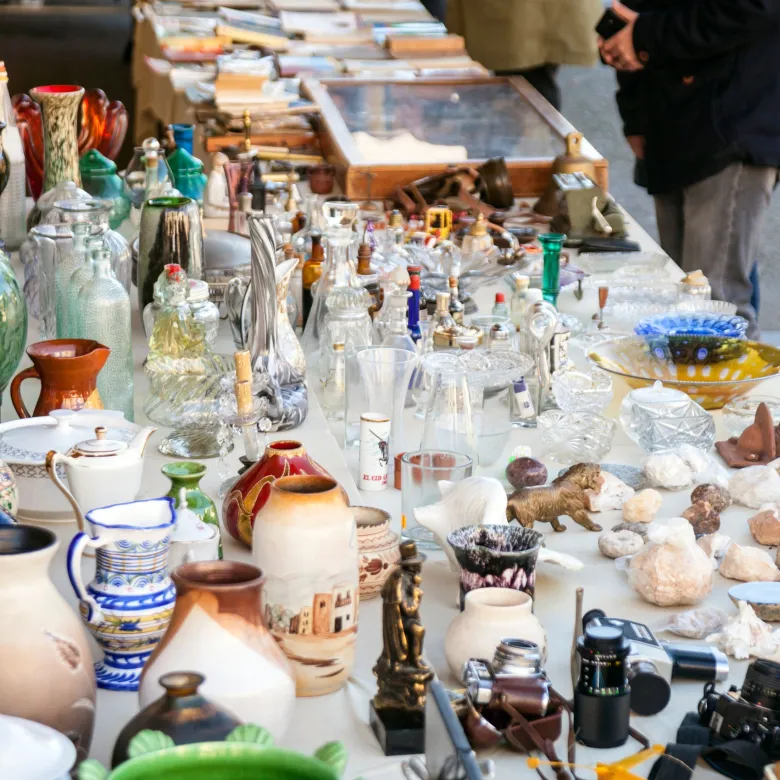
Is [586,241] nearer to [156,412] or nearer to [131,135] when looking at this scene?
[156,412]

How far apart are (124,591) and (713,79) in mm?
2389

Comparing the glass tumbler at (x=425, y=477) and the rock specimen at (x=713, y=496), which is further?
the rock specimen at (x=713, y=496)

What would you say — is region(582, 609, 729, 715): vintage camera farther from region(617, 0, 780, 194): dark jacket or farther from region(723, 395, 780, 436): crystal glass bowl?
region(617, 0, 780, 194): dark jacket

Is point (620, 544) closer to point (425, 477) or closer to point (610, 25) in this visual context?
point (425, 477)

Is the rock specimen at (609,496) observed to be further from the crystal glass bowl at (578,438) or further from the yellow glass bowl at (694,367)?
the yellow glass bowl at (694,367)

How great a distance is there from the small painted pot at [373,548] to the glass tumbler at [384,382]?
0.41 metres

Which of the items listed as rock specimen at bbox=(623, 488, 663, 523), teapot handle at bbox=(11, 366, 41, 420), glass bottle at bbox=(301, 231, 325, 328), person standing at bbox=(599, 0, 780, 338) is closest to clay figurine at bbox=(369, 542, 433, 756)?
rock specimen at bbox=(623, 488, 663, 523)

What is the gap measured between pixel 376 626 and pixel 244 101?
261cm

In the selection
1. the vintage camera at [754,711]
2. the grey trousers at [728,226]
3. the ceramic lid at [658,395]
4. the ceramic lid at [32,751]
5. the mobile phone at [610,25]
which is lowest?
the grey trousers at [728,226]

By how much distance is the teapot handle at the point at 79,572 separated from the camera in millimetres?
1021

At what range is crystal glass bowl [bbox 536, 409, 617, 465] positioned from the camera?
1.78 m

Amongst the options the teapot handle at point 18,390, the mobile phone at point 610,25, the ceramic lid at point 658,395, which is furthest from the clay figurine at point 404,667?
the mobile phone at point 610,25

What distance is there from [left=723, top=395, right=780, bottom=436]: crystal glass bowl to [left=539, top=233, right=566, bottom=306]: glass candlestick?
50cm

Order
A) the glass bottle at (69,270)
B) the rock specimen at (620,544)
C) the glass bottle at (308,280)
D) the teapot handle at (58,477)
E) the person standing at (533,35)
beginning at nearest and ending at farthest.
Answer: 1. the teapot handle at (58,477)
2. the rock specimen at (620,544)
3. the glass bottle at (69,270)
4. the glass bottle at (308,280)
5. the person standing at (533,35)
